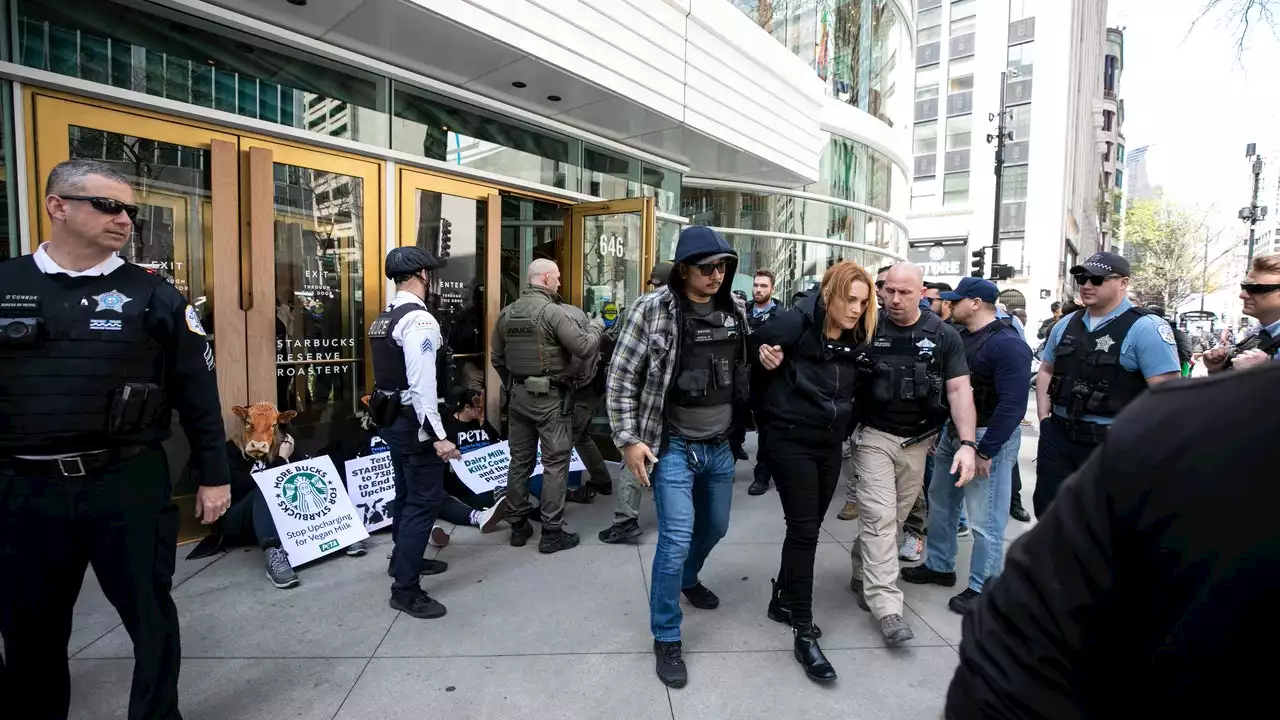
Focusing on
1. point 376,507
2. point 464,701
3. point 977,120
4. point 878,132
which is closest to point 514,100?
point 376,507

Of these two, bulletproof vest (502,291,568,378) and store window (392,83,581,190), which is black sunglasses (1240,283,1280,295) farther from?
store window (392,83,581,190)

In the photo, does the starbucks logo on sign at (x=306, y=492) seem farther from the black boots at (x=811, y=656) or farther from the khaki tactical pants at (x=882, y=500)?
the khaki tactical pants at (x=882, y=500)

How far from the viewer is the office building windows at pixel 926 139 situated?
141 feet

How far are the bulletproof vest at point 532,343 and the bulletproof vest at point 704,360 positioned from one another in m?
1.82

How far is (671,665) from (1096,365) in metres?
2.79

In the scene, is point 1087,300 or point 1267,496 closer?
point 1267,496

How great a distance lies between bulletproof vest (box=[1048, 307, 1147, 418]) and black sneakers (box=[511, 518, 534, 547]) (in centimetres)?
368

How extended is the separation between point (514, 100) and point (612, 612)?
519 centimetres

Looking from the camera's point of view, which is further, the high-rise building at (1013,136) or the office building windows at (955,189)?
the office building windows at (955,189)

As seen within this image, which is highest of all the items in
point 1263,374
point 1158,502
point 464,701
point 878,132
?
point 878,132

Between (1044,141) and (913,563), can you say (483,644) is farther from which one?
(1044,141)

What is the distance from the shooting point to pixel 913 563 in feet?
15.0

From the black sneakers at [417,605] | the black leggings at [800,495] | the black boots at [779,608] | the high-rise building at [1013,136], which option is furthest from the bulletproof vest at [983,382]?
the high-rise building at [1013,136]

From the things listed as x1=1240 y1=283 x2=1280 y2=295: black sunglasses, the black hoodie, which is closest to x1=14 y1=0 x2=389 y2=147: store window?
the black hoodie
